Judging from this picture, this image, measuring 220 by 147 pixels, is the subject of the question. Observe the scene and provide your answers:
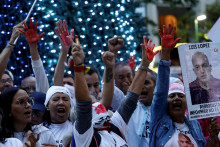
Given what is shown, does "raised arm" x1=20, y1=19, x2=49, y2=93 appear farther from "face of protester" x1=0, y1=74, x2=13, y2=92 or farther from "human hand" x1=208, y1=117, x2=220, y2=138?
"human hand" x1=208, y1=117, x2=220, y2=138

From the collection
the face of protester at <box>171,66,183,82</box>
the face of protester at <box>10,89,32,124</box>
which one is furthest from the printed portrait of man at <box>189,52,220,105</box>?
the face of protester at <box>171,66,183,82</box>

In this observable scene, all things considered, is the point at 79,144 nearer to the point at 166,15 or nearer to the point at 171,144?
the point at 171,144

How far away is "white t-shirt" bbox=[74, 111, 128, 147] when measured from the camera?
4125mm

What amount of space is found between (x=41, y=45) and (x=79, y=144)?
3991 mm

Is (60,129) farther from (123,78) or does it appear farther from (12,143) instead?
(123,78)

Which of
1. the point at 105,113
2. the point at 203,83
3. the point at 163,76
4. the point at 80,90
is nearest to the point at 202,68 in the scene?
the point at 203,83

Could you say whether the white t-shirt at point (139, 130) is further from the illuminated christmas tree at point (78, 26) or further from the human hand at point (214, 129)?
the illuminated christmas tree at point (78, 26)

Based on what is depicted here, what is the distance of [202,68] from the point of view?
16.2ft

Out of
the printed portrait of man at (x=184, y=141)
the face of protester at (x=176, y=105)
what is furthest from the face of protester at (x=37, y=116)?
the printed portrait of man at (x=184, y=141)

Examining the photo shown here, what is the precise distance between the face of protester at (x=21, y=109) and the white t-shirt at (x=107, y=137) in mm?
795

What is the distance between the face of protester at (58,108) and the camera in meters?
5.23

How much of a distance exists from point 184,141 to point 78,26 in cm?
424

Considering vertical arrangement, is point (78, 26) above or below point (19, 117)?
above

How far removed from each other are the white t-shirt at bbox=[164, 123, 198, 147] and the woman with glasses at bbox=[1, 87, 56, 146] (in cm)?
123
